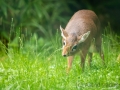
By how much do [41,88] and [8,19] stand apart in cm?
549

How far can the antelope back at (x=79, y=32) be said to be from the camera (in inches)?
319

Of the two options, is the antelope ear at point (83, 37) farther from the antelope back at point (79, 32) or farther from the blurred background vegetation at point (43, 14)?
the blurred background vegetation at point (43, 14)

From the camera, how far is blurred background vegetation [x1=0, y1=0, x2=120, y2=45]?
→ 11.4 m

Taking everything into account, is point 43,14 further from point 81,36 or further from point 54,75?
point 54,75

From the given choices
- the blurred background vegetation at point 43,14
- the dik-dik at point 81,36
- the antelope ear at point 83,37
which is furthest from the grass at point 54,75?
the blurred background vegetation at point 43,14

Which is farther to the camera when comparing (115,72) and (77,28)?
(77,28)

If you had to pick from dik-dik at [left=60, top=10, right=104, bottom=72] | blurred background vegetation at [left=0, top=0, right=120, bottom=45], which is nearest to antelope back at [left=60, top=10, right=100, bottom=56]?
dik-dik at [left=60, top=10, right=104, bottom=72]

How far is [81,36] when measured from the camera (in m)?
8.24

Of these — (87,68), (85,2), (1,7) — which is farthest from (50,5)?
(87,68)

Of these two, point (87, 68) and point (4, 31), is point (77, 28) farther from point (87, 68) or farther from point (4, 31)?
point (4, 31)

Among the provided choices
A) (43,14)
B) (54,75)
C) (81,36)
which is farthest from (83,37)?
(43,14)

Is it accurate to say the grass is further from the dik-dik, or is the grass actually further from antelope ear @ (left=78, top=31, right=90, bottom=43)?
antelope ear @ (left=78, top=31, right=90, bottom=43)

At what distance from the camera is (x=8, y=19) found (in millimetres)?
11852

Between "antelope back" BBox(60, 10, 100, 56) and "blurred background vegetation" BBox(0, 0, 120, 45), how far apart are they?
2.36 m
